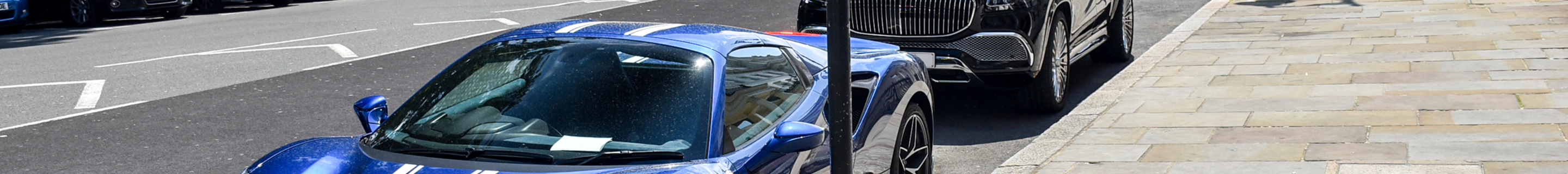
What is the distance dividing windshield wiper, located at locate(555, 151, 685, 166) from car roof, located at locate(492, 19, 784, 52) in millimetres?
622

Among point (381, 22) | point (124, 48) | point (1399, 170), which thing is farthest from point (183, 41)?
point (1399, 170)

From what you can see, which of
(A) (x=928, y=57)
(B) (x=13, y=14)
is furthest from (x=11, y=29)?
(A) (x=928, y=57)

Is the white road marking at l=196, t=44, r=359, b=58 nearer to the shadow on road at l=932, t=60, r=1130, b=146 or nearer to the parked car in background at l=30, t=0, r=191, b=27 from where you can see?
the parked car in background at l=30, t=0, r=191, b=27

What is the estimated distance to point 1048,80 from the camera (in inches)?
292

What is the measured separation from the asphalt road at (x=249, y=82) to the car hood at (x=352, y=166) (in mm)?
2665

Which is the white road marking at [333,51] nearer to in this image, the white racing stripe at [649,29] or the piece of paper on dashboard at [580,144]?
the white racing stripe at [649,29]

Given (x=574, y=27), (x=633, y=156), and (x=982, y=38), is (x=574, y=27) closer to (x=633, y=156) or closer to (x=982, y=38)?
(x=633, y=156)

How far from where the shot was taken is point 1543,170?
5316mm

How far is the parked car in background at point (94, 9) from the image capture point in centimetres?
1666

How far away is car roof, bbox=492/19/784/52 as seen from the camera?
418 cm

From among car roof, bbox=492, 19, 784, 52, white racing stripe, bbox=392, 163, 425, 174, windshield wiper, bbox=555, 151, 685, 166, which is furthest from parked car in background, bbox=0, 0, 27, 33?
windshield wiper, bbox=555, 151, 685, 166

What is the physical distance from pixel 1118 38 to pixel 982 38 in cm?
277

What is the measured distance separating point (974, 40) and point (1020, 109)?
20.1 inches

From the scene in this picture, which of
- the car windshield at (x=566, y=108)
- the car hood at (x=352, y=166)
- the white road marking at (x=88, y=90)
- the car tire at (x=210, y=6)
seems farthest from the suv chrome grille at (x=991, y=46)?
the car tire at (x=210, y=6)
